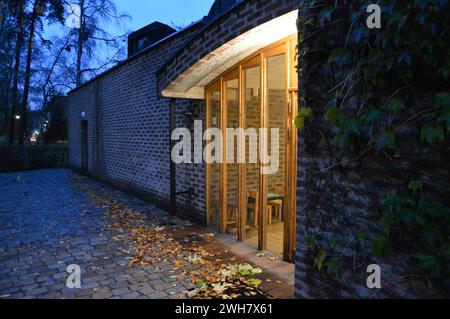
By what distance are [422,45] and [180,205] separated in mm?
5541

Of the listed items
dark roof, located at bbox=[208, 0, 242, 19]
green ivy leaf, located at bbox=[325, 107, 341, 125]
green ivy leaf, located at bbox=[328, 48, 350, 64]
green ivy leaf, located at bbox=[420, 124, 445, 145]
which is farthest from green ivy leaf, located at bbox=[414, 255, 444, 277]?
dark roof, located at bbox=[208, 0, 242, 19]

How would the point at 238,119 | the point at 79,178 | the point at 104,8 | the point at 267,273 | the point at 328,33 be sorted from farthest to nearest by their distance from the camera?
1. the point at 104,8
2. the point at 79,178
3. the point at 238,119
4. the point at 267,273
5. the point at 328,33

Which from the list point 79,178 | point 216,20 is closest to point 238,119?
point 216,20

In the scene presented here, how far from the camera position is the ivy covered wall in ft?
6.72

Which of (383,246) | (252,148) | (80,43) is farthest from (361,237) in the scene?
(80,43)

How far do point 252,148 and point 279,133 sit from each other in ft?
3.87

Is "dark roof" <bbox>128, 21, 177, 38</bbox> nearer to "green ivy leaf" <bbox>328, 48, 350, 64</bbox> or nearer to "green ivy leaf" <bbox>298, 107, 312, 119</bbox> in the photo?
"green ivy leaf" <bbox>298, 107, 312, 119</bbox>

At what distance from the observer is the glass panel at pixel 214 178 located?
19.2 feet

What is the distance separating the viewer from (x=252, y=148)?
576 cm

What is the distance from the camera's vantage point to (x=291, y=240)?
427cm

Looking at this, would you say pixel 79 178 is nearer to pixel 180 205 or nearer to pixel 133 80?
pixel 133 80

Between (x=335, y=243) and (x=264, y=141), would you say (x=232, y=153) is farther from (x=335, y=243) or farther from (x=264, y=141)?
(x=335, y=243)

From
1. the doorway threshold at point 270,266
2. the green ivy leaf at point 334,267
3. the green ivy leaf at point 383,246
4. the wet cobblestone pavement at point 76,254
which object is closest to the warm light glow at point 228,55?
the green ivy leaf at point 383,246

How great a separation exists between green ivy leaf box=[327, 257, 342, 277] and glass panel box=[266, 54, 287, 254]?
2.09m
